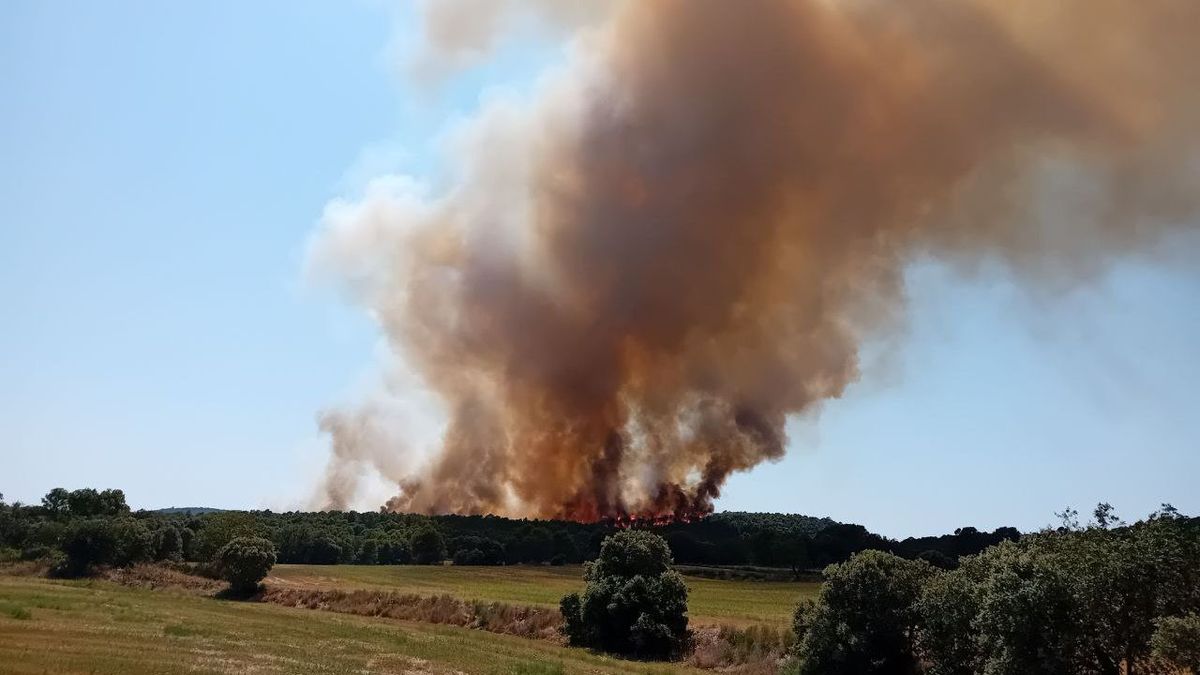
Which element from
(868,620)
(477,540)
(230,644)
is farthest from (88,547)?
(868,620)

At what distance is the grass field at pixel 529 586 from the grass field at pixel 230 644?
45.1 ft

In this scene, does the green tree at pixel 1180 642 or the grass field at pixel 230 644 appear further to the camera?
the grass field at pixel 230 644

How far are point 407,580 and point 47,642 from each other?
6198 centimetres

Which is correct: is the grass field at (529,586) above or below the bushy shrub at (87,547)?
below

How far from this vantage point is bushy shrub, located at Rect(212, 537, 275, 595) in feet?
258

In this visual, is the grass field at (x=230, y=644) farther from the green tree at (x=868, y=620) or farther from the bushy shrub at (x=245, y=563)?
the bushy shrub at (x=245, y=563)

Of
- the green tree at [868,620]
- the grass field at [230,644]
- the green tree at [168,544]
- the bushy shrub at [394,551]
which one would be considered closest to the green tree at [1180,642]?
the green tree at [868,620]

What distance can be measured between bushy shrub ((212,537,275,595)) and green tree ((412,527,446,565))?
44.5m

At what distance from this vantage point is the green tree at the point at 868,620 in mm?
38844

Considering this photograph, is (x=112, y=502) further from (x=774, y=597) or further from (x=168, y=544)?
(x=774, y=597)

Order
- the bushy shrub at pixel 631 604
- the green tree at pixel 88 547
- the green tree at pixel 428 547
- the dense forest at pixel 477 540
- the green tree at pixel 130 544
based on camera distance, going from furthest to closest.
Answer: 1. the green tree at pixel 428 547
2. the dense forest at pixel 477 540
3. the green tree at pixel 130 544
4. the green tree at pixel 88 547
5. the bushy shrub at pixel 631 604

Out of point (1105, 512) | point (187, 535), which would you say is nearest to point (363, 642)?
point (1105, 512)

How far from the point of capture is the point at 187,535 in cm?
10294

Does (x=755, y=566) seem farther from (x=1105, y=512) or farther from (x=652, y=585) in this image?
(x=1105, y=512)
